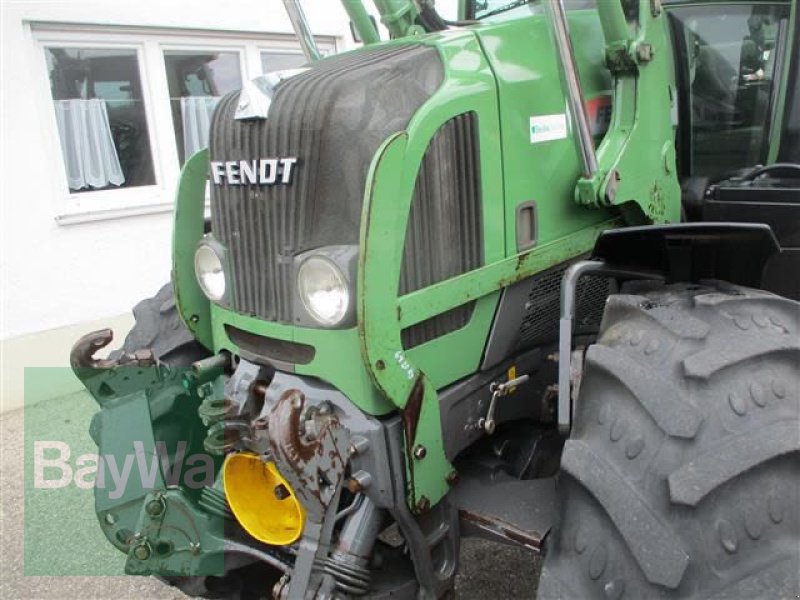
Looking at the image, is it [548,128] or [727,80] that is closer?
[548,128]

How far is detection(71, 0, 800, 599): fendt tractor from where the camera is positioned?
1.58 m

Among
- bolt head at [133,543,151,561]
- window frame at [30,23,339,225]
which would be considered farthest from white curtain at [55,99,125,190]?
bolt head at [133,543,151,561]

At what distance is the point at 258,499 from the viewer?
7.36 ft

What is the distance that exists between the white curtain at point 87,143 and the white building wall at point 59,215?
0.19m

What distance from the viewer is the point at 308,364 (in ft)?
6.76

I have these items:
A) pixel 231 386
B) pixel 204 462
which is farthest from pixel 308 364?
pixel 204 462

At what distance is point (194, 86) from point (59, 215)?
64.8 inches

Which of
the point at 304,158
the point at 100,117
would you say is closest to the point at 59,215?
the point at 100,117

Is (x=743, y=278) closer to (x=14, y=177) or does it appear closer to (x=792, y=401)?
(x=792, y=401)

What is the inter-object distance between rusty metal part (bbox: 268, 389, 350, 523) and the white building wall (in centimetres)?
388

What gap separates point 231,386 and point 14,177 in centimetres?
359

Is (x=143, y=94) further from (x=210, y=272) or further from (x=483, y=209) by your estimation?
(x=483, y=209)

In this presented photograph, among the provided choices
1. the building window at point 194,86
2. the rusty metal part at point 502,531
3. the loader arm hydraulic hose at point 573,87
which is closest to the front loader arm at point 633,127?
the loader arm hydraulic hose at point 573,87
